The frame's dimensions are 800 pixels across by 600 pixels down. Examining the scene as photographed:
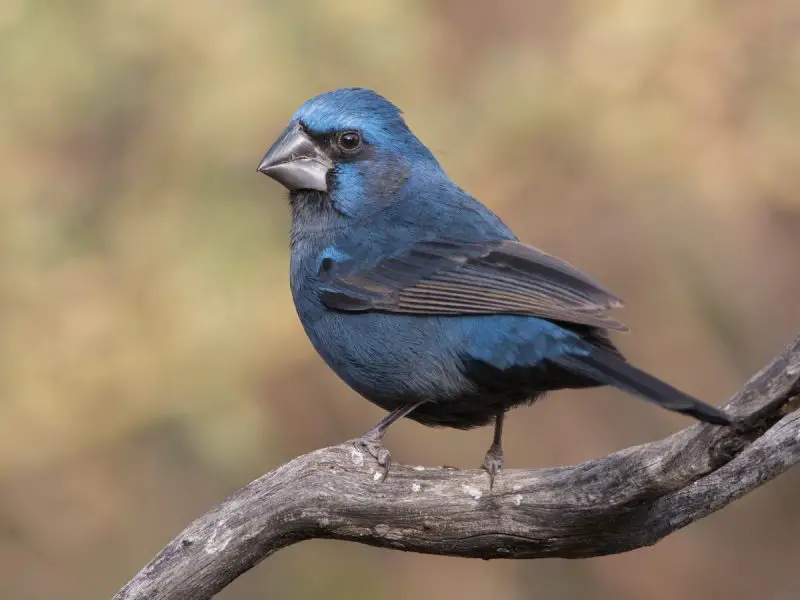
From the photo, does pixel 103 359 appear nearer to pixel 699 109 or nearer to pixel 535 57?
pixel 535 57

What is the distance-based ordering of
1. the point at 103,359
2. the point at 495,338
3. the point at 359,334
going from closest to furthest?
the point at 495,338 < the point at 359,334 < the point at 103,359

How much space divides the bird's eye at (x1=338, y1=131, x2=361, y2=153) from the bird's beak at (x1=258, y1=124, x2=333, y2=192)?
0.09 meters

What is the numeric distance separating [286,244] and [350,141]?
76.7 inches

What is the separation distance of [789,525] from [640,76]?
273cm

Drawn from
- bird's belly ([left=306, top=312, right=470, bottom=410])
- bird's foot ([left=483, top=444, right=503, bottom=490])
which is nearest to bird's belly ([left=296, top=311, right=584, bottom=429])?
bird's belly ([left=306, top=312, right=470, bottom=410])

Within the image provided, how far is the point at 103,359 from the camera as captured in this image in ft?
23.8

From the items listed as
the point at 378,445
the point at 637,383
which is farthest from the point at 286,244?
the point at 637,383

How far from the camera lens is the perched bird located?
14.8ft

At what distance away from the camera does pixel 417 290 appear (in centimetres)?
496

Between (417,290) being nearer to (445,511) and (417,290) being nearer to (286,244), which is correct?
(445,511)

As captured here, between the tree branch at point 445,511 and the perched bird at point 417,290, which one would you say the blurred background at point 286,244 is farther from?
the tree branch at point 445,511

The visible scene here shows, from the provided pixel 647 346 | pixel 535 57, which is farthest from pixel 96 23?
pixel 647 346

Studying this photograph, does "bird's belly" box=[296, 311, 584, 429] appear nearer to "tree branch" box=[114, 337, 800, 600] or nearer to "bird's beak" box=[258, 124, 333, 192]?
"tree branch" box=[114, 337, 800, 600]

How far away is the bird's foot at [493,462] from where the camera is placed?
4.65 meters
